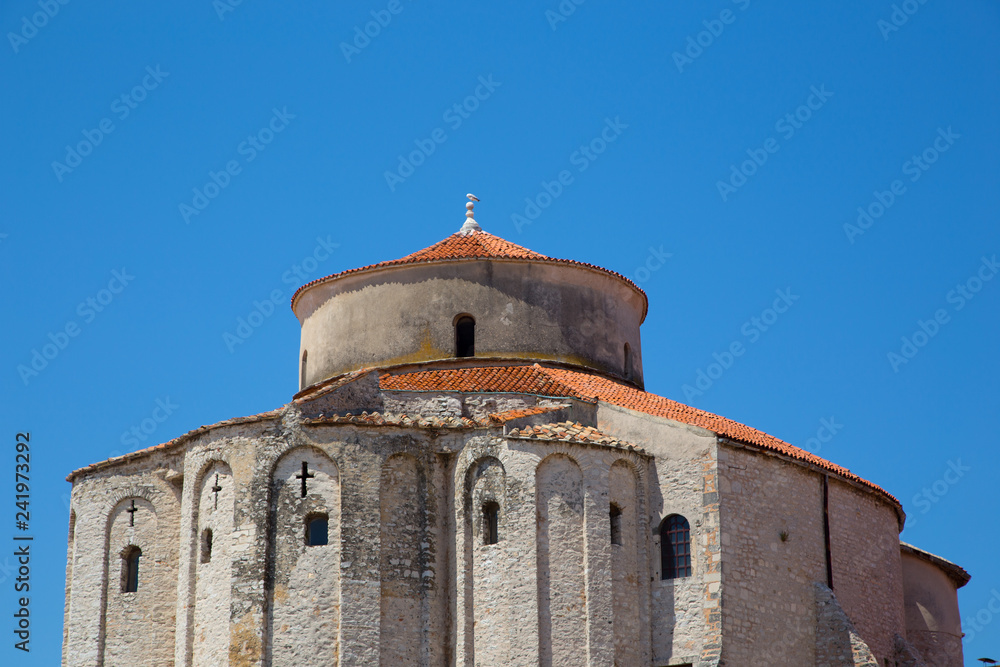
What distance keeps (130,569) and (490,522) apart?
9.18m

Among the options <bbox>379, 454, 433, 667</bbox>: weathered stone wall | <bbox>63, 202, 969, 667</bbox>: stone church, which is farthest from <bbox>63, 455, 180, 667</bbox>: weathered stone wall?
<bbox>379, 454, 433, 667</bbox>: weathered stone wall

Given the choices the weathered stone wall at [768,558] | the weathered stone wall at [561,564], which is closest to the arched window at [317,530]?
the weathered stone wall at [561,564]

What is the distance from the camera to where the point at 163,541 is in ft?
118

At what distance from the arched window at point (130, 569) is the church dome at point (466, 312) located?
605 centimetres

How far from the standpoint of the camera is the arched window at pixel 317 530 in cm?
3256

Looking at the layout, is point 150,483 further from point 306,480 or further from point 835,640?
point 835,640

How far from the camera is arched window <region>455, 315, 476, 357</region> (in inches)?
1479

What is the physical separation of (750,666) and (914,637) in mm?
10030

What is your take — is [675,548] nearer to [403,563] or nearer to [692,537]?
[692,537]

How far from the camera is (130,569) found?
3638 cm

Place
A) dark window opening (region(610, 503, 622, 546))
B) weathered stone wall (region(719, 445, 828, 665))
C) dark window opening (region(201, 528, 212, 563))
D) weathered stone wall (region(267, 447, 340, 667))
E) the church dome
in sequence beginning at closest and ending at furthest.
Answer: weathered stone wall (region(267, 447, 340, 667)) < weathered stone wall (region(719, 445, 828, 665)) < dark window opening (region(610, 503, 622, 546)) < dark window opening (region(201, 528, 212, 563)) < the church dome

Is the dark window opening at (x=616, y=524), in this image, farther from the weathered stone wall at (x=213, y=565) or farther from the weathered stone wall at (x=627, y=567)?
the weathered stone wall at (x=213, y=565)

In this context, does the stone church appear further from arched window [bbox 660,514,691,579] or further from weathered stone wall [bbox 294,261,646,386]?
weathered stone wall [bbox 294,261,646,386]

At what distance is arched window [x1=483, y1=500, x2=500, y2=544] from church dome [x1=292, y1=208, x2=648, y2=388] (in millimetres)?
5104
